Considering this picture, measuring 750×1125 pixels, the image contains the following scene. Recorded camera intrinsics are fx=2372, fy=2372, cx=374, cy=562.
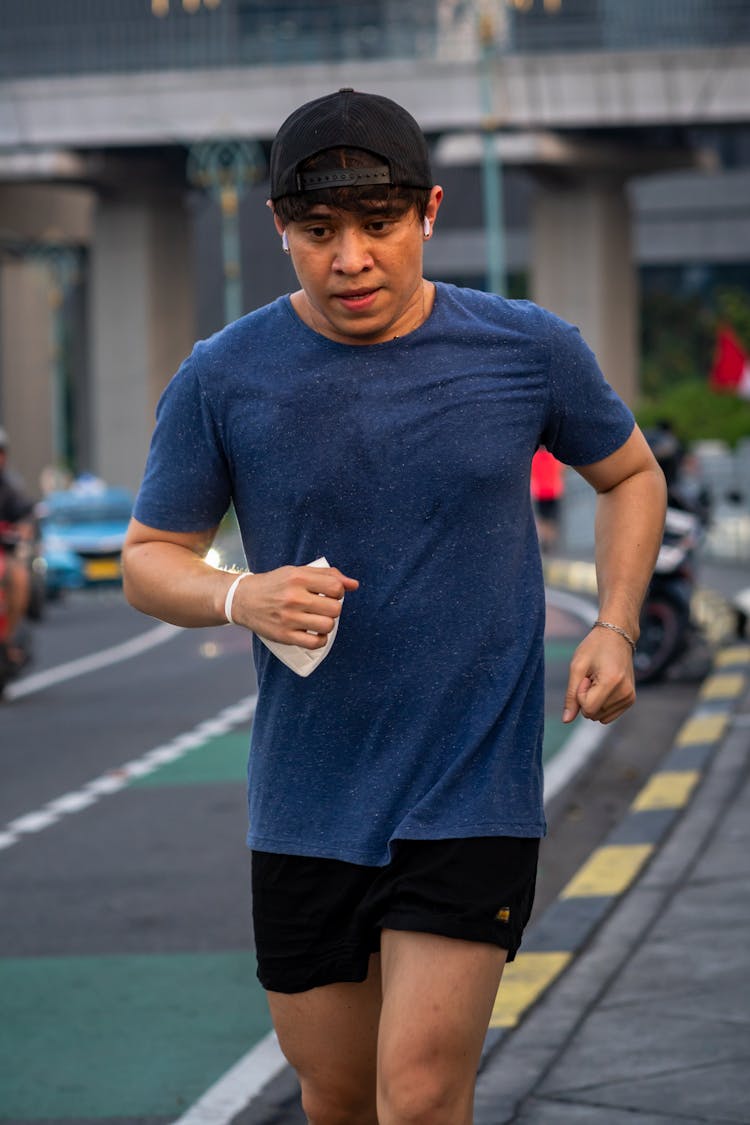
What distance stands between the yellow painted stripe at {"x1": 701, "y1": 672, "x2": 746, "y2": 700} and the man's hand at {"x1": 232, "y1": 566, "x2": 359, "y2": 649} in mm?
11029

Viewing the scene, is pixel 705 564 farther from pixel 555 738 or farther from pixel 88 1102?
pixel 88 1102

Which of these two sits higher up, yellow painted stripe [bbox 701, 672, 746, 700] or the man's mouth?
the man's mouth

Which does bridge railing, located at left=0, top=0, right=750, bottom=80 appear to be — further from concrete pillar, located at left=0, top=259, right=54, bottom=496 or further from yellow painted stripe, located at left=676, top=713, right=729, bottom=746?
yellow painted stripe, located at left=676, top=713, right=729, bottom=746

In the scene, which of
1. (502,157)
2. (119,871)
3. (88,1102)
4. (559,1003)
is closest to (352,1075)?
(88,1102)

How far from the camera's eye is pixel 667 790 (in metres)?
11.0

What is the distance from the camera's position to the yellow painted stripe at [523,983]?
21.6 ft

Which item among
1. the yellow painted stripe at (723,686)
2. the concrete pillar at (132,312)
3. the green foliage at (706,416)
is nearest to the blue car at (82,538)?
the green foliage at (706,416)

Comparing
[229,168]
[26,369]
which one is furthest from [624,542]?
[26,369]

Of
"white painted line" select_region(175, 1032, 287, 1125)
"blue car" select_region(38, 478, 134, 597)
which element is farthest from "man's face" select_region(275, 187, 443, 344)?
"blue car" select_region(38, 478, 134, 597)

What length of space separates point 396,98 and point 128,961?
43.7m

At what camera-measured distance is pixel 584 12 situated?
201 ft

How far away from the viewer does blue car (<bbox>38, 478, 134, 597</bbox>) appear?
107 feet

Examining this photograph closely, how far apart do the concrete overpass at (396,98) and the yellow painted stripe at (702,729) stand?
34999mm

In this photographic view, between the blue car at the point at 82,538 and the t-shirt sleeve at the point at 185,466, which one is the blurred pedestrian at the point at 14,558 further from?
the blue car at the point at 82,538
